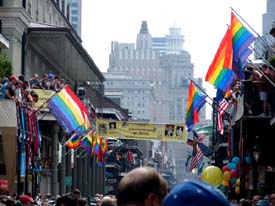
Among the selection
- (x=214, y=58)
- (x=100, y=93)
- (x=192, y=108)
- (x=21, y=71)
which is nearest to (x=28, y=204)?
(x=214, y=58)

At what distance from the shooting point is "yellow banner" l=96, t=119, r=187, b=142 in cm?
4875

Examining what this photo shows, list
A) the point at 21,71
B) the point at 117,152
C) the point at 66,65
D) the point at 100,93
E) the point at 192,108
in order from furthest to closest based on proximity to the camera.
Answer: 1. the point at 117,152
2. the point at 100,93
3. the point at 66,65
4. the point at 21,71
5. the point at 192,108

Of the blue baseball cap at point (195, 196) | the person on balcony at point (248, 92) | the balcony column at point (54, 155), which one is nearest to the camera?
the blue baseball cap at point (195, 196)

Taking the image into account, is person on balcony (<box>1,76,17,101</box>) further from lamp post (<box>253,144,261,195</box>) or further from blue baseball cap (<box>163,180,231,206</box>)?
blue baseball cap (<box>163,180,231,206</box>)

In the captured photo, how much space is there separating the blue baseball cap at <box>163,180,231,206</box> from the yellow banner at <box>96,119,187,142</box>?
1753 inches

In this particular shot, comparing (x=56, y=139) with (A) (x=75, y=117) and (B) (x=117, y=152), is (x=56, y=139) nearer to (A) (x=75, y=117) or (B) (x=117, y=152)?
(A) (x=75, y=117)

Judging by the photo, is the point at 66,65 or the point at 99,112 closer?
the point at 66,65

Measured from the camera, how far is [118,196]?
443 centimetres

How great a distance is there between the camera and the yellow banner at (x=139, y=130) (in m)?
48.8

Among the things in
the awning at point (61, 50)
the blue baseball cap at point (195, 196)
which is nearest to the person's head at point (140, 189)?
the blue baseball cap at point (195, 196)

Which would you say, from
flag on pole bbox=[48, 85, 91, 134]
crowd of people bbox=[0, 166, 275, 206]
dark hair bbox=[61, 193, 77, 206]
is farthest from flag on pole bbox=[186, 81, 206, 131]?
crowd of people bbox=[0, 166, 275, 206]

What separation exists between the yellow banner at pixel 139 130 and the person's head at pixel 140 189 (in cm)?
4412

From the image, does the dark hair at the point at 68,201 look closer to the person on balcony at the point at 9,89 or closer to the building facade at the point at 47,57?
the person on balcony at the point at 9,89

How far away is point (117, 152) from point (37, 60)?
49.6 meters
